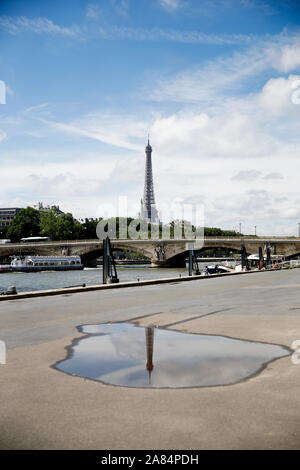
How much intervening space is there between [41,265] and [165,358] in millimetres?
95031

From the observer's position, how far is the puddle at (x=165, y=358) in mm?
6102

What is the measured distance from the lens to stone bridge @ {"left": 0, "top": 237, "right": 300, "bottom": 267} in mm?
104750

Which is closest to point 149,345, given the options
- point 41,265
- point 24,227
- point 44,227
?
point 41,265

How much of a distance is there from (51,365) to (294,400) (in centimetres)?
360

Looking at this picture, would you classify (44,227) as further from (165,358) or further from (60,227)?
(165,358)

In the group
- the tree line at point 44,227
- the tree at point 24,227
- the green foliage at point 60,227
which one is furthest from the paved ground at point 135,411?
the tree at point 24,227

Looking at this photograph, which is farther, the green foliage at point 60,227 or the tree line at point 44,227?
the tree line at point 44,227

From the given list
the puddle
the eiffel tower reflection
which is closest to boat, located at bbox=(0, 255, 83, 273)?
the eiffel tower reflection

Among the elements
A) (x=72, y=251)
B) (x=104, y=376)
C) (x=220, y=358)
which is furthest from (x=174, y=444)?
(x=72, y=251)

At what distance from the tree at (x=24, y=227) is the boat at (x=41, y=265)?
50381 mm

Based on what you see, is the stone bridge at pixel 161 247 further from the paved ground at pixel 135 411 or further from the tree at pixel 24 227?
the paved ground at pixel 135 411

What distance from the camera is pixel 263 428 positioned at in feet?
14.3

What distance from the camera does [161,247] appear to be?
378ft

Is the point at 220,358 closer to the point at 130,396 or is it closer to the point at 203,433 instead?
the point at 130,396
